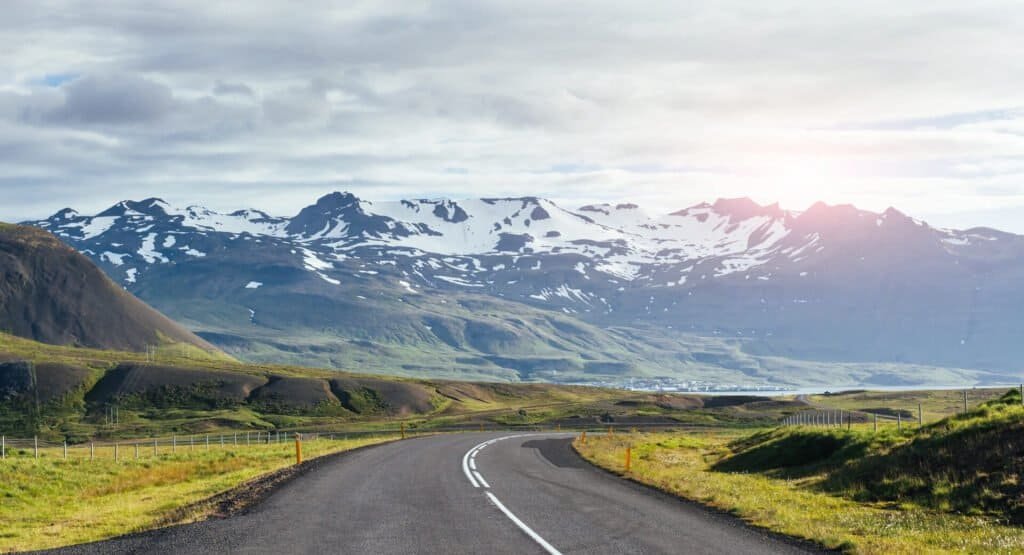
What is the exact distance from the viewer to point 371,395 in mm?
179250

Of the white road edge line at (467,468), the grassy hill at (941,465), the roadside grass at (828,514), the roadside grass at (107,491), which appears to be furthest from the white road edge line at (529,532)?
the grassy hill at (941,465)

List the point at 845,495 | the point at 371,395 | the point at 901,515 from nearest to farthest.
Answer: the point at 901,515
the point at 845,495
the point at 371,395

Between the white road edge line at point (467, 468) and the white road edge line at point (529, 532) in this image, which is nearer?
the white road edge line at point (529, 532)

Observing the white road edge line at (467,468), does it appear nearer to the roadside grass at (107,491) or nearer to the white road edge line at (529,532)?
the white road edge line at (529,532)

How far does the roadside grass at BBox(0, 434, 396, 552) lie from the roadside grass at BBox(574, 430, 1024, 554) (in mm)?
14030

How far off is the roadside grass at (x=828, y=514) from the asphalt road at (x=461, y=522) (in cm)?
103

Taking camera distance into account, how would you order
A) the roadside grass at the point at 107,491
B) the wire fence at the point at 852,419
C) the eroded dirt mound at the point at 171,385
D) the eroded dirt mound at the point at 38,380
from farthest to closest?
the eroded dirt mound at the point at 171,385
the eroded dirt mound at the point at 38,380
the wire fence at the point at 852,419
the roadside grass at the point at 107,491

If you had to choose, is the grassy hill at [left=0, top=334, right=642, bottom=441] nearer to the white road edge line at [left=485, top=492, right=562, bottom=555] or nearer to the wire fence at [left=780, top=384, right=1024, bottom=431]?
the wire fence at [left=780, top=384, right=1024, bottom=431]

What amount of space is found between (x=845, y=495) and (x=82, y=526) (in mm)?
22408

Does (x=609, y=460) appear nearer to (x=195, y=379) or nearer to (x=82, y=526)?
(x=82, y=526)

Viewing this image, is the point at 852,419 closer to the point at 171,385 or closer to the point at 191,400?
the point at 191,400

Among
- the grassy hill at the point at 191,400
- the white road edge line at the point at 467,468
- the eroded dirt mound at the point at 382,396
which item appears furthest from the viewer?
the eroded dirt mound at the point at 382,396

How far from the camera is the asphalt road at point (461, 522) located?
19.1m

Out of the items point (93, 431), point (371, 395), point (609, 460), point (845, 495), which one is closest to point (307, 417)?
point (371, 395)
